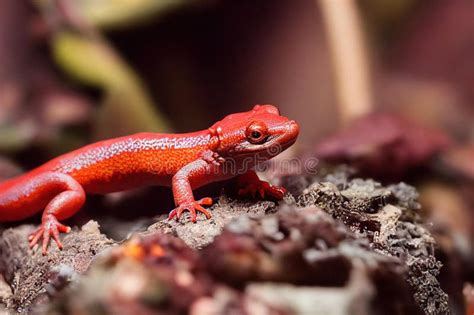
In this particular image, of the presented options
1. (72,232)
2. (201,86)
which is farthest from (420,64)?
(72,232)

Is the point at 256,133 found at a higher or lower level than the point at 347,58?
lower

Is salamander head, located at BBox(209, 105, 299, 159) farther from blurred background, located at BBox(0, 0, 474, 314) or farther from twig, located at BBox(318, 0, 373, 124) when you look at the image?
twig, located at BBox(318, 0, 373, 124)

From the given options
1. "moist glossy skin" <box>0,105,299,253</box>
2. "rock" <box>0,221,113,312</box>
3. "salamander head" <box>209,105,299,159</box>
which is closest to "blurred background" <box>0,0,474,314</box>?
"moist glossy skin" <box>0,105,299,253</box>

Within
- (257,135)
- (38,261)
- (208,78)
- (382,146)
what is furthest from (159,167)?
(208,78)

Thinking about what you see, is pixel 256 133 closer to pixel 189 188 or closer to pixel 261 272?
pixel 189 188

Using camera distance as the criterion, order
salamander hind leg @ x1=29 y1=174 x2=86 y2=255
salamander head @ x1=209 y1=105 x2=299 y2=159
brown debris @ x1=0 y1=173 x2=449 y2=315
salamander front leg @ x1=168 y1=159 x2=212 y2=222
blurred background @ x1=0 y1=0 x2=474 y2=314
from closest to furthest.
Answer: brown debris @ x1=0 y1=173 x2=449 y2=315 → salamander front leg @ x1=168 y1=159 x2=212 y2=222 → salamander head @ x1=209 y1=105 x2=299 y2=159 → salamander hind leg @ x1=29 y1=174 x2=86 y2=255 → blurred background @ x1=0 y1=0 x2=474 y2=314

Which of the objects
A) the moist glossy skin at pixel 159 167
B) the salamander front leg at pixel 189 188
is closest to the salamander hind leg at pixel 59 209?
the moist glossy skin at pixel 159 167

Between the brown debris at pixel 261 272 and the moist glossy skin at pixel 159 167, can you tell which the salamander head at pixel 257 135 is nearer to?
the moist glossy skin at pixel 159 167
